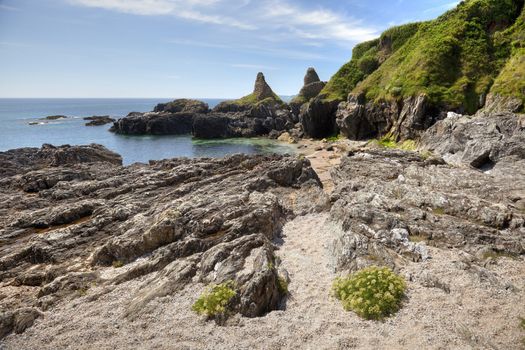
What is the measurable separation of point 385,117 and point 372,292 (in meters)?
72.0

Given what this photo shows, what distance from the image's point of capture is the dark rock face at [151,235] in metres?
18.7

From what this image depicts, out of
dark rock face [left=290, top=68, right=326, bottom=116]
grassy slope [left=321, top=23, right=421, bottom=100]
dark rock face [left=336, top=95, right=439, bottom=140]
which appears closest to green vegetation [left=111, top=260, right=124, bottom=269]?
dark rock face [left=336, top=95, right=439, bottom=140]

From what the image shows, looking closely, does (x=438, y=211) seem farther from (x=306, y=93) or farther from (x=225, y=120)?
(x=306, y=93)

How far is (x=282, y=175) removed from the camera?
120ft

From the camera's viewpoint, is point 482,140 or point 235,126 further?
point 235,126

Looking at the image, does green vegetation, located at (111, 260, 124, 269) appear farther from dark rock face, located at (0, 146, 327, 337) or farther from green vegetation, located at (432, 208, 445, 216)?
green vegetation, located at (432, 208, 445, 216)

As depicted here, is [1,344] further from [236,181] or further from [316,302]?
[236,181]

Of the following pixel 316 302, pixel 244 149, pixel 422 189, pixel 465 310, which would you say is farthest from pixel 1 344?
pixel 244 149

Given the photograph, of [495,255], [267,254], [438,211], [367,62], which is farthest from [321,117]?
[267,254]

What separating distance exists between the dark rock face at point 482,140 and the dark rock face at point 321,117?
48.5 meters

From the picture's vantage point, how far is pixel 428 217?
22.3m

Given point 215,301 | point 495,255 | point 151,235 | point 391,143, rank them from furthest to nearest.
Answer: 1. point 391,143
2. point 151,235
3. point 495,255
4. point 215,301

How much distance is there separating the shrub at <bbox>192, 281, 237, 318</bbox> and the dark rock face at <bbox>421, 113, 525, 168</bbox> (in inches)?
1321

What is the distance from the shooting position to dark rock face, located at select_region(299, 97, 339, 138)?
98.2m
